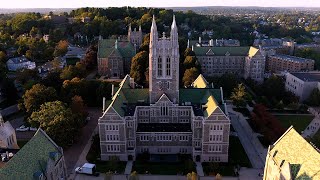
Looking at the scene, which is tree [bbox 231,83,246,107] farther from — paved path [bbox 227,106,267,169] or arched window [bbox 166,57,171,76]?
arched window [bbox 166,57,171,76]

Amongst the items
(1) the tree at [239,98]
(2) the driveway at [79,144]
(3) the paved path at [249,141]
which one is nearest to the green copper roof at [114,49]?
(2) the driveway at [79,144]

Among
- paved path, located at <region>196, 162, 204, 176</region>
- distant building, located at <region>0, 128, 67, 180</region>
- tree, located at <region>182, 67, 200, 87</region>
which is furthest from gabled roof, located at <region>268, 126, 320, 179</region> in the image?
tree, located at <region>182, 67, 200, 87</region>

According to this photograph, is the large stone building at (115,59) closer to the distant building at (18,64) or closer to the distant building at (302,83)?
the distant building at (18,64)

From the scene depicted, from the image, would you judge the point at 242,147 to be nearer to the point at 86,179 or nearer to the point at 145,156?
the point at 145,156

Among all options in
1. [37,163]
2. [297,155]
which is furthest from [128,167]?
[297,155]

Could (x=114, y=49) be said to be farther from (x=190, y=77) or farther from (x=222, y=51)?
(x=222, y=51)

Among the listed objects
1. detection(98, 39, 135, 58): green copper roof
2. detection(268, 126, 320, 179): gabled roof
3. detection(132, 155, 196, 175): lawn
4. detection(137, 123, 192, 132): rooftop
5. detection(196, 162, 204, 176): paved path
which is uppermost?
detection(98, 39, 135, 58): green copper roof
